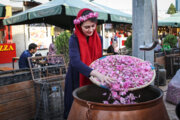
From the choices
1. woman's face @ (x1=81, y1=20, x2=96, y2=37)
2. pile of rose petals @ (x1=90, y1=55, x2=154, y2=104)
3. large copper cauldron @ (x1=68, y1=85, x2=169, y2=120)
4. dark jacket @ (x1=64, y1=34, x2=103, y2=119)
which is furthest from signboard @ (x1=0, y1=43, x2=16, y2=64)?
large copper cauldron @ (x1=68, y1=85, x2=169, y2=120)

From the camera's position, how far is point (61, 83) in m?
3.75

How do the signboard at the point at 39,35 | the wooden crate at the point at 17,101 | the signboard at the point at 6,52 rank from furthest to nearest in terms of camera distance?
the signboard at the point at 39,35, the signboard at the point at 6,52, the wooden crate at the point at 17,101

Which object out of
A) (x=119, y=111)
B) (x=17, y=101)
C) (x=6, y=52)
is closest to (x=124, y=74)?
(x=119, y=111)

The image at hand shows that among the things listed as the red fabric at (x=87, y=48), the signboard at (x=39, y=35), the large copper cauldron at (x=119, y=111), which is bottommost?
the large copper cauldron at (x=119, y=111)

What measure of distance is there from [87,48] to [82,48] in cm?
7

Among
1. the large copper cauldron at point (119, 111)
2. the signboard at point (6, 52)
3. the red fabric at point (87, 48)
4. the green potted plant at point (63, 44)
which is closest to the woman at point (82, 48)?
the red fabric at point (87, 48)

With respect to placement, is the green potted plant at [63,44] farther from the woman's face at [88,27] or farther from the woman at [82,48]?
the woman's face at [88,27]

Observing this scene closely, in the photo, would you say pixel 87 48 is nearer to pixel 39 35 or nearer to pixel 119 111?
pixel 119 111

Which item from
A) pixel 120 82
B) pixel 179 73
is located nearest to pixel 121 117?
pixel 120 82

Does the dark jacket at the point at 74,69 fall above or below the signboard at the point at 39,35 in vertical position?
below

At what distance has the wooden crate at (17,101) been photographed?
10.8 feet

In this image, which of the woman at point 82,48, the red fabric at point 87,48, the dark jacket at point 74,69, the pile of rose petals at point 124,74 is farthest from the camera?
the red fabric at point 87,48

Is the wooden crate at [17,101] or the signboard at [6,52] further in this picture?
the signboard at [6,52]

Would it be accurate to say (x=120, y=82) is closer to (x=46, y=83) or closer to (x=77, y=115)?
(x=77, y=115)
